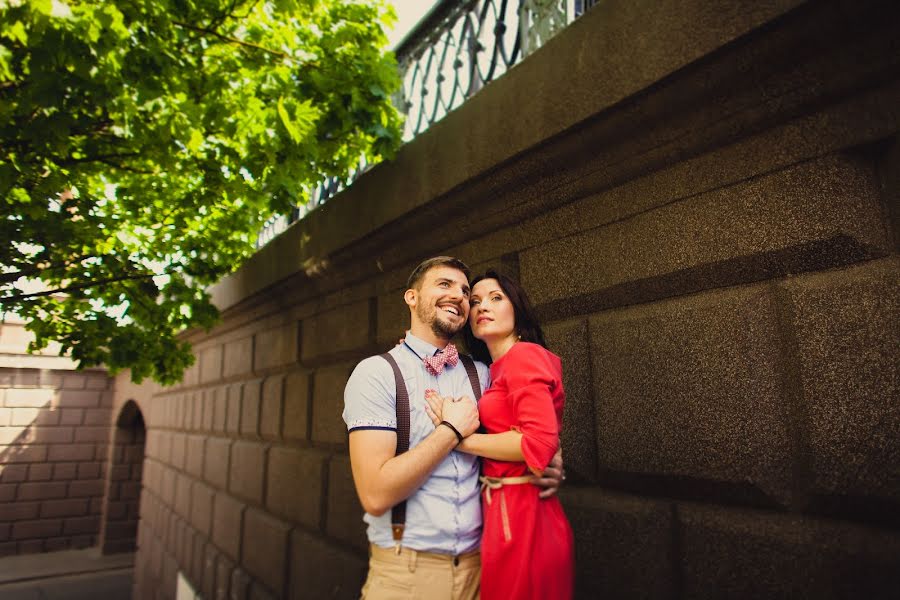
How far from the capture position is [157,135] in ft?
13.5

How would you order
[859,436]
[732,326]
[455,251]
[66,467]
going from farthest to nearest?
[66,467] < [455,251] < [732,326] < [859,436]

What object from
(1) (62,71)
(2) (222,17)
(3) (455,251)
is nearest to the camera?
(1) (62,71)

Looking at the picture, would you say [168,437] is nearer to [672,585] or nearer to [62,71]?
[62,71]

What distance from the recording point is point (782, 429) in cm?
201

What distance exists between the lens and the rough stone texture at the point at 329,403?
179 inches

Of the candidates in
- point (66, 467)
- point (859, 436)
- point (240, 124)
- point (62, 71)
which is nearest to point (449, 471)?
point (859, 436)

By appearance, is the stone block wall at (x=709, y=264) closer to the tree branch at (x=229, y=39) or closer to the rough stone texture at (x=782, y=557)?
the rough stone texture at (x=782, y=557)

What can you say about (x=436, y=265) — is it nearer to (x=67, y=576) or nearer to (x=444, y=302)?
(x=444, y=302)

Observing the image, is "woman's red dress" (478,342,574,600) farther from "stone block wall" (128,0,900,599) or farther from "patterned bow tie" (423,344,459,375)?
"stone block wall" (128,0,900,599)

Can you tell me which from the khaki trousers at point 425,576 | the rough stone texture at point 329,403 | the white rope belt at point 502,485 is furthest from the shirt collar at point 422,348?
the rough stone texture at point 329,403

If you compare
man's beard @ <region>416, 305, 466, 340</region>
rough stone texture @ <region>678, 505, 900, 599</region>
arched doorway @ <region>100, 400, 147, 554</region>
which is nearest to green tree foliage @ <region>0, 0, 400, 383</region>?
man's beard @ <region>416, 305, 466, 340</region>

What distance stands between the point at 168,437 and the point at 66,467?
6865mm

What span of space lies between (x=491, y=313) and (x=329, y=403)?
2.91m

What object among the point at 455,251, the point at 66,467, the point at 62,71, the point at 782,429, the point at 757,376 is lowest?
the point at 66,467
